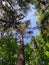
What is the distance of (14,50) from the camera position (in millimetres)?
39562

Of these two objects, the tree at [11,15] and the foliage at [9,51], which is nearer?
the tree at [11,15]

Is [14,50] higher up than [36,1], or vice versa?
[36,1]

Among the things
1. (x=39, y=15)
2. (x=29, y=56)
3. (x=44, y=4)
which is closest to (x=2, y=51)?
(x=29, y=56)

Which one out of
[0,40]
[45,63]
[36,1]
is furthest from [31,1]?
[45,63]

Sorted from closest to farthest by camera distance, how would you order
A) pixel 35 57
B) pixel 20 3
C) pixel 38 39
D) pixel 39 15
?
pixel 20 3 → pixel 39 15 → pixel 38 39 → pixel 35 57

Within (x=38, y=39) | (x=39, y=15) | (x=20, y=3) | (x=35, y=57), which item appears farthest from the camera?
(x=35, y=57)

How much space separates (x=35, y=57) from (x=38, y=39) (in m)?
4.02

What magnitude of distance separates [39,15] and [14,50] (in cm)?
1055

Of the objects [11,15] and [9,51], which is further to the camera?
[9,51]

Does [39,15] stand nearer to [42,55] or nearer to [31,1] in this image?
[31,1]

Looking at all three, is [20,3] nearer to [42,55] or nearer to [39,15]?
[39,15]

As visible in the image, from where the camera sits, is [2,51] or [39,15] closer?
[39,15]

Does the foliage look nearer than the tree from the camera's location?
No

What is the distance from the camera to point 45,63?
39.9 m
